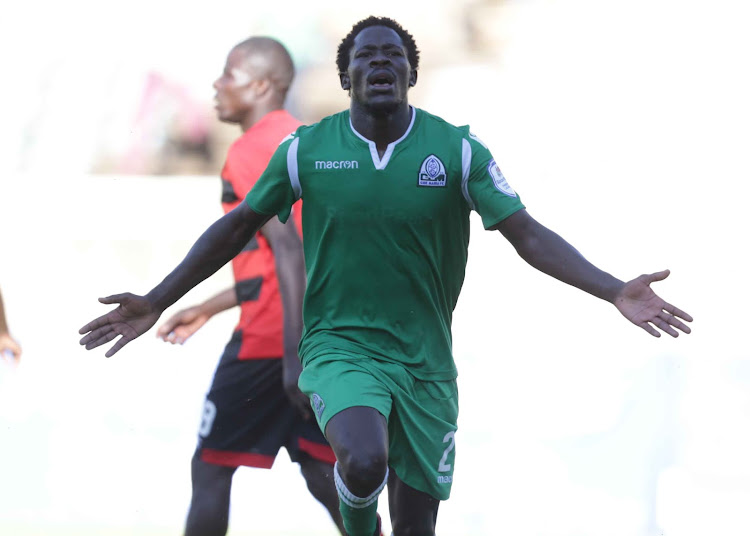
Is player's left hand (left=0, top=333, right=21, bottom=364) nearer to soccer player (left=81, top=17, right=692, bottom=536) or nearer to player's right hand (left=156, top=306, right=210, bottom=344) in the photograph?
player's right hand (left=156, top=306, right=210, bottom=344)

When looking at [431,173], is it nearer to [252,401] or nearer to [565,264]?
[565,264]

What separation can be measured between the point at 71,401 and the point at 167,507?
2.27 feet

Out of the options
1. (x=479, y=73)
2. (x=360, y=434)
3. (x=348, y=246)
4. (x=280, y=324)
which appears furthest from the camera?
(x=479, y=73)

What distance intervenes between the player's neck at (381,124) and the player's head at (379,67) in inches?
1.4

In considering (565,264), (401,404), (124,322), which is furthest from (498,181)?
(124,322)

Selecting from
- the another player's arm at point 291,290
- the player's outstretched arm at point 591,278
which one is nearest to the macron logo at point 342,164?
the player's outstretched arm at point 591,278

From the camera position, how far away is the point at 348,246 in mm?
4094

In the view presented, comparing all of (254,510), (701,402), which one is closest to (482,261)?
(701,402)

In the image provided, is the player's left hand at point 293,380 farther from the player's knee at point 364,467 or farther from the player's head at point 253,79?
the player's head at point 253,79

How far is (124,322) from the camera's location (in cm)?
420

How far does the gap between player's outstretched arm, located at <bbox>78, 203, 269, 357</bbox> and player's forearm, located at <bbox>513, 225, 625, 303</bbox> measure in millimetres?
883

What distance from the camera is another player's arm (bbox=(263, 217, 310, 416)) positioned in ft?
15.7

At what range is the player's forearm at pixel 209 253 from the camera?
420cm

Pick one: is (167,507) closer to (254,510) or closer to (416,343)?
(254,510)
